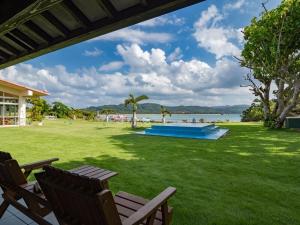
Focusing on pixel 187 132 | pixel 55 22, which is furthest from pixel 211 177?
pixel 187 132

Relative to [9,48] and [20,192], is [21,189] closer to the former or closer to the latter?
[20,192]

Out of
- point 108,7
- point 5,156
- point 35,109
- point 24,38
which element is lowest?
point 5,156

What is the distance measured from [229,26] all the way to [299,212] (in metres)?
21.9

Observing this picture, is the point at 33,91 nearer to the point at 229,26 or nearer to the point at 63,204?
the point at 229,26

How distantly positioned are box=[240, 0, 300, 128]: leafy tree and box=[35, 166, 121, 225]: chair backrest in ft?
63.4

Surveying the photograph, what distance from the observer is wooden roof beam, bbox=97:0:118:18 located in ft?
9.59

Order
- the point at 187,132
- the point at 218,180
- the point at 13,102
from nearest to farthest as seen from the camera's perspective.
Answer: the point at 218,180, the point at 187,132, the point at 13,102

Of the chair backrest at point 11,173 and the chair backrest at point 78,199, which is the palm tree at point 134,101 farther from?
the chair backrest at point 78,199

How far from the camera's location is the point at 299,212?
4.06 metres

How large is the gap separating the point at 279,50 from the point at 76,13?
18932mm

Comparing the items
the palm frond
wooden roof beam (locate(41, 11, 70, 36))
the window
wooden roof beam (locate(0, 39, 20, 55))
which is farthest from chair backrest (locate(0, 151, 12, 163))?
the window

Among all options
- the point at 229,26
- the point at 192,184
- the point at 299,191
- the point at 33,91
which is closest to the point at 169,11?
the point at 192,184

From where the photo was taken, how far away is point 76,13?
3277 mm

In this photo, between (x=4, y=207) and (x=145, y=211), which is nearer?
(x=145, y=211)
